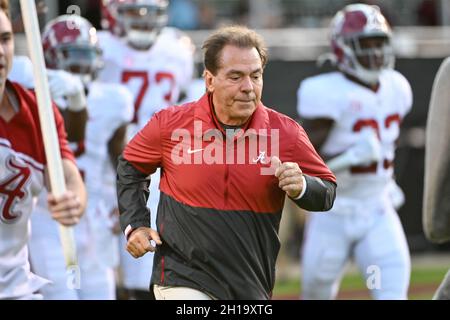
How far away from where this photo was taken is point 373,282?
750cm

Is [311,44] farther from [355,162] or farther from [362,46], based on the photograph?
[355,162]

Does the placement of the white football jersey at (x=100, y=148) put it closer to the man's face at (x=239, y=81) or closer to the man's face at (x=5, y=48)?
the man's face at (x=5, y=48)

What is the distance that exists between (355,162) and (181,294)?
11.0ft

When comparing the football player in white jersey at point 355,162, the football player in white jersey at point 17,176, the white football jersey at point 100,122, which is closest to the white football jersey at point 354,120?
the football player in white jersey at point 355,162

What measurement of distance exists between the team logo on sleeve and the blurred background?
6.14 meters

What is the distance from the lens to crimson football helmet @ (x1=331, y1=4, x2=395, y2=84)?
26.5 ft

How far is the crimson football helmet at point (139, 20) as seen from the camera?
333 inches

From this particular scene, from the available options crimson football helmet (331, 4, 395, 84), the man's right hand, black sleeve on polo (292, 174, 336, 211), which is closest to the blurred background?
crimson football helmet (331, 4, 395, 84)

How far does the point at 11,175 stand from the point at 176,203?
96 cm

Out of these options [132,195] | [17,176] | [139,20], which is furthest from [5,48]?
[139,20]

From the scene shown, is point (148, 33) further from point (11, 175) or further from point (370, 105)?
point (11, 175)

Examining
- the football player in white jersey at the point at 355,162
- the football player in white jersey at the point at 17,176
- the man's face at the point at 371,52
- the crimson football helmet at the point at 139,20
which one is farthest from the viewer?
the crimson football helmet at the point at 139,20

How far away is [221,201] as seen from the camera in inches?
179

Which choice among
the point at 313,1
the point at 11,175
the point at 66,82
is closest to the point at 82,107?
the point at 66,82
